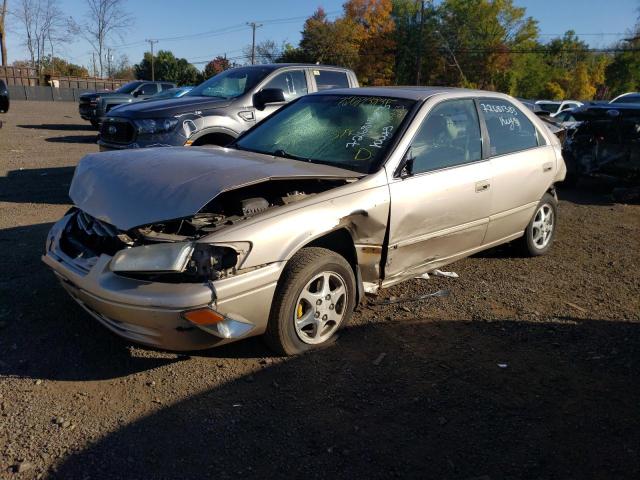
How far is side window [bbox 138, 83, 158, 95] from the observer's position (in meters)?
18.1

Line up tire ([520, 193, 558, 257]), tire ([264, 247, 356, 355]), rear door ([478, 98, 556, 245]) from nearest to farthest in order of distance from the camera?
tire ([264, 247, 356, 355]), rear door ([478, 98, 556, 245]), tire ([520, 193, 558, 257])

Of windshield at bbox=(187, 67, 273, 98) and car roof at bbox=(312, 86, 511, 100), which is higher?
windshield at bbox=(187, 67, 273, 98)

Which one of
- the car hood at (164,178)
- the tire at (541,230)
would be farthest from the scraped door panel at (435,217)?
the tire at (541,230)

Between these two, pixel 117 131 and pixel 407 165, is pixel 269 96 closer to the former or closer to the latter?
pixel 117 131

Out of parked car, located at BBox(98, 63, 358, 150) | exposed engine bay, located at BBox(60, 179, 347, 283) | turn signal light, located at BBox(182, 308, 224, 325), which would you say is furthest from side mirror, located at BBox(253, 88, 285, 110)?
turn signal light, located at BBox(182, 308, 224, 325)

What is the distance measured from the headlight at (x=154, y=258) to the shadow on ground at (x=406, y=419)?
0.74 metres

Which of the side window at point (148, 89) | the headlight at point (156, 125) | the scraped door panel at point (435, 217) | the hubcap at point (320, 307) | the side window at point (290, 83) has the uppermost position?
the side window at point (148, 89)

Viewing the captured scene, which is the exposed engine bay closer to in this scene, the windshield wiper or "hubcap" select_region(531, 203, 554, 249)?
the windshield wiper

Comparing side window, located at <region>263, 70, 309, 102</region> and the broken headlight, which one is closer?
the broken headlight

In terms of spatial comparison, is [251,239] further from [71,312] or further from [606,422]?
[606,422]

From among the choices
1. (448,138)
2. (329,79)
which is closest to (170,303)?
(448,138)

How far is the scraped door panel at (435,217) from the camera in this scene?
3766 mm

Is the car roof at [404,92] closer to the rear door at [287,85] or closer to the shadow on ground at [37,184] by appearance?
the rear door at [287,85]

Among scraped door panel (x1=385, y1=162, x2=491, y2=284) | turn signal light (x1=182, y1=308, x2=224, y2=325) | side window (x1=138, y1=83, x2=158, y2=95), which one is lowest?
turn signal light (x1=182, y1=308, x2=224, y2=325)
